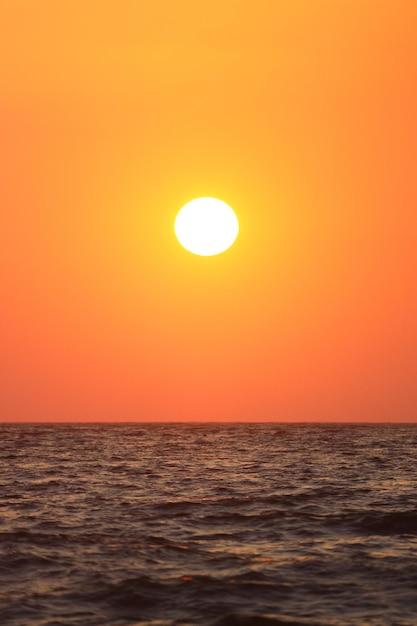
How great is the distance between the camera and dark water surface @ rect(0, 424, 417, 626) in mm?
15500

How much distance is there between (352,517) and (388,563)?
6637 mm

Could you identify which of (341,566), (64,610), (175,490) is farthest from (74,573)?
(175,490)

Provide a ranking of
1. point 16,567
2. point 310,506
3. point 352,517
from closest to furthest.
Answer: point 16,567, point 352,517, point 310,506

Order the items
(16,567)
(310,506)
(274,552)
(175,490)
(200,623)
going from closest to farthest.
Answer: (200,623)
(16,567)
(274,552)
(310,506)
(175,490)

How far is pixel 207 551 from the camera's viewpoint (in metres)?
20.7

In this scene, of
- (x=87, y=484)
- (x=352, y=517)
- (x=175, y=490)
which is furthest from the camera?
(x=87, y=484)

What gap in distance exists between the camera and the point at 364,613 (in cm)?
1524

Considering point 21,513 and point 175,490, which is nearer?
point 21,513

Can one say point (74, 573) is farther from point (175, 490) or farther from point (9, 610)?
point (175, 490)

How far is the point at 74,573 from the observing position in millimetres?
18125

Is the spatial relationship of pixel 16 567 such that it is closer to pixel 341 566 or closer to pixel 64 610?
pixel 64 610

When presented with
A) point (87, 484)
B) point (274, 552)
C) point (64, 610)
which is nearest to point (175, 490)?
point (87, 484)

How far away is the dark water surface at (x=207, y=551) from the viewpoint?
15500mm

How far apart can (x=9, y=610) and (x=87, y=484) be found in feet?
69.3
